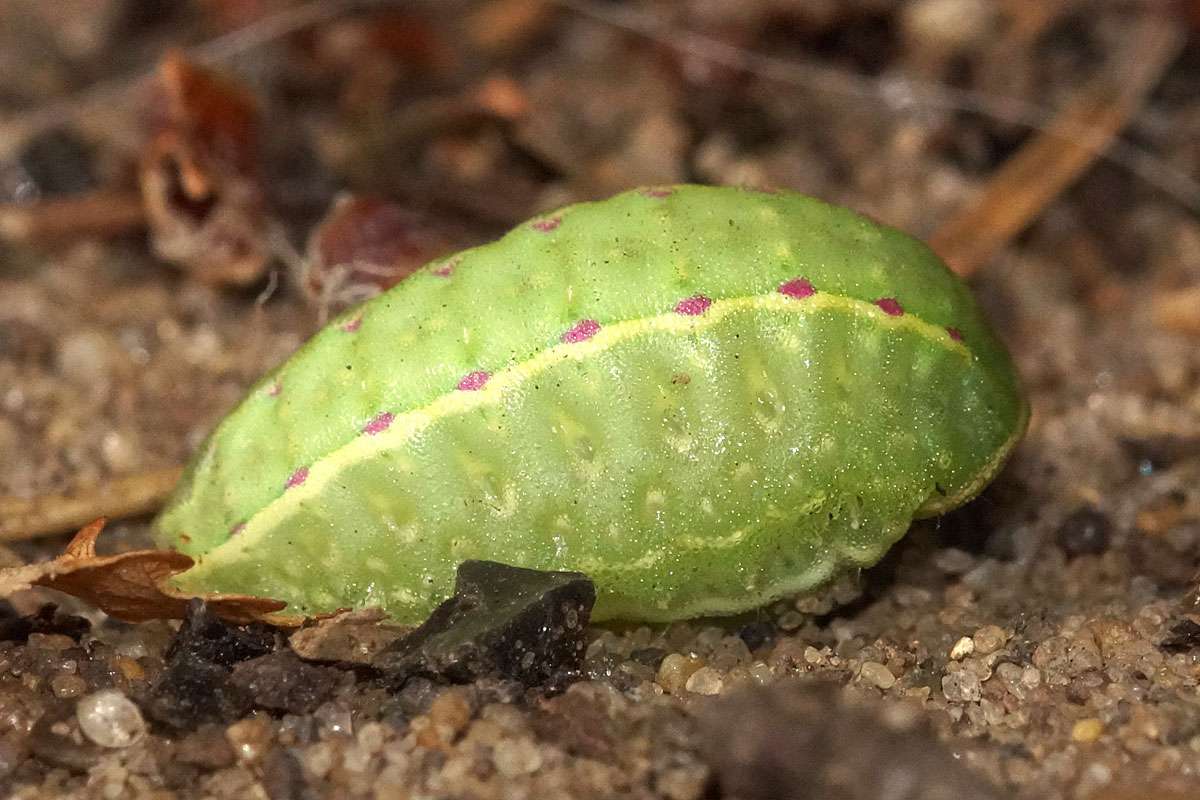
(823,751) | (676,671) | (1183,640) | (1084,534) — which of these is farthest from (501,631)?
(1084,534)

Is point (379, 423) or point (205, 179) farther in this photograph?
point (205, 179)

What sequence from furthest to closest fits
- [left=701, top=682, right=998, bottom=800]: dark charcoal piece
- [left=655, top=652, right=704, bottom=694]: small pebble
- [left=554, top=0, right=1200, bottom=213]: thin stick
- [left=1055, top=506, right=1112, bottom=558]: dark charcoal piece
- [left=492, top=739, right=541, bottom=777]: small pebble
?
[left=554, top=0, right=1200, bottom=213]: thin stick, [left=1055, top=506, right=1112, bottom=558]: dark charcoal piece, [left=655, top=652, right=704, bottom=694]: small pebble, [left=492, top=739, right=541, bottom=777]: small pebble, [left=701, top=682, right=998, bottom=800]: dark charcoal piece

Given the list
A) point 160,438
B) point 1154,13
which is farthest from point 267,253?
point 1154,13

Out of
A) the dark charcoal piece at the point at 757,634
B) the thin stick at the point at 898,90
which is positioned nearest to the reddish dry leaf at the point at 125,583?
the dark charcoal piece at the point at 757,634

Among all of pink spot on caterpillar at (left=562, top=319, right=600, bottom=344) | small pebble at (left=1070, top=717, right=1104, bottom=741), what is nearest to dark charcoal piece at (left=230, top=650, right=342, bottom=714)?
pink spot on caterpillar at (left=562, top=319, right=600, bottom=344)

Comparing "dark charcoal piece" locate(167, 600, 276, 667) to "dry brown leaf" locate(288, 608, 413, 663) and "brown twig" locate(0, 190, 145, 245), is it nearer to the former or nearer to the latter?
"dry brown leaf" locate(288, 608, 413, 663)

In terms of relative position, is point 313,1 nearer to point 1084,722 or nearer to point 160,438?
point 160,438

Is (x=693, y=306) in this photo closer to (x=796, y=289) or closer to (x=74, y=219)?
(x=796, y=289)
